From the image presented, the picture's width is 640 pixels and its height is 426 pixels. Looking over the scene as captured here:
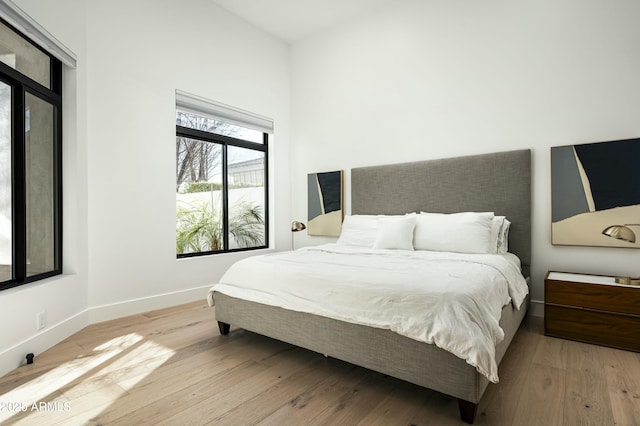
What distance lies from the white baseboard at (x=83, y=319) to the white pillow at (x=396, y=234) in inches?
80.4

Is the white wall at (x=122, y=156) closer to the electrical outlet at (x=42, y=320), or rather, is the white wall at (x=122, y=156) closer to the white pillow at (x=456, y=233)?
the electrical outlet at (x=42, y=320)

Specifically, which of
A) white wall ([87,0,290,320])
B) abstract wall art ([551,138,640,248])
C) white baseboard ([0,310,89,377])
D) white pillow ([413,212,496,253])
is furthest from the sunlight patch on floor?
abstract wall art ([551,138,640,248])

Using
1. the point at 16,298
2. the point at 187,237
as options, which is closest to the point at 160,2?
the point at 187,237

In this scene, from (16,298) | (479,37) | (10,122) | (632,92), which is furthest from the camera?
(479,37)

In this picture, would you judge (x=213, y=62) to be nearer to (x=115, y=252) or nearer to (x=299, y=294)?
(x=115, y=252)

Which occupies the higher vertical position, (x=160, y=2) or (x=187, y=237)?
(x=160, y=2)

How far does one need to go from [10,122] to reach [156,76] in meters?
1.40

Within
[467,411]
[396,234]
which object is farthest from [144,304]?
[467,411]

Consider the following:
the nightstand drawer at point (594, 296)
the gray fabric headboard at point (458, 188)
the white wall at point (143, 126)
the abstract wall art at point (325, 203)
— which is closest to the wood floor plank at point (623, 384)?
the nightstand drawer at point (594, 296)

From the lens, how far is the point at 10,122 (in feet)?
7.46

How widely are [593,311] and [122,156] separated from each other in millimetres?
4004

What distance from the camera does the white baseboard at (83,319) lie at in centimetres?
208

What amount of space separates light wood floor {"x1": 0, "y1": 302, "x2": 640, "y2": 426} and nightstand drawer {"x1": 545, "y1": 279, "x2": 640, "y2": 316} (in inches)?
11.3

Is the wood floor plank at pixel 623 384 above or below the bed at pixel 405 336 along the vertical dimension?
below
